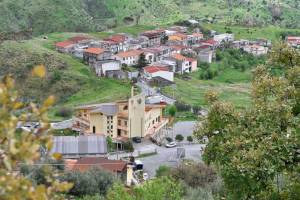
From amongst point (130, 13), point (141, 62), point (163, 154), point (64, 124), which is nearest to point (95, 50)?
point (141, 62)

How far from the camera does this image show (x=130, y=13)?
67.6 m

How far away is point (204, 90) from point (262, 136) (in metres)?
35.8

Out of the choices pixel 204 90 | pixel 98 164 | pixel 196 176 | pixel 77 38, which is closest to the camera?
pixel 196 176

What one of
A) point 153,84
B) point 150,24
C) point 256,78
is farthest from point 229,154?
point 150,24

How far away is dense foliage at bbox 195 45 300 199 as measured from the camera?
569 cm

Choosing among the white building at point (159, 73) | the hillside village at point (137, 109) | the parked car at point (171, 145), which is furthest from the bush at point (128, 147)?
the white building at point (159, 73)

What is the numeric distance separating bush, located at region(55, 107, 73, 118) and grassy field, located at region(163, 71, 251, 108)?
26.4 ft

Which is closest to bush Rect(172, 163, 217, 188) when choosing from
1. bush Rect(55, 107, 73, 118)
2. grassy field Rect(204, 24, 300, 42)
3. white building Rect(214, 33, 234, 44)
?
bush Rect(55, 107, 73, 118)

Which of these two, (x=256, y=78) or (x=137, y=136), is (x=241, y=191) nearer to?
(x=256, y=78)

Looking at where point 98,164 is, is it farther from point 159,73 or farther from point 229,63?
point 229,63

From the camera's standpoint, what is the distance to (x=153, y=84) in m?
42.3

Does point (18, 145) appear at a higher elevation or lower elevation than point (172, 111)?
higher

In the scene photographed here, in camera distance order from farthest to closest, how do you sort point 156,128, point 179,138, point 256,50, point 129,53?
point 256,50 < point 129,53 < point 156,128 < point 179,138

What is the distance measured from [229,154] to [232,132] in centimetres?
30
